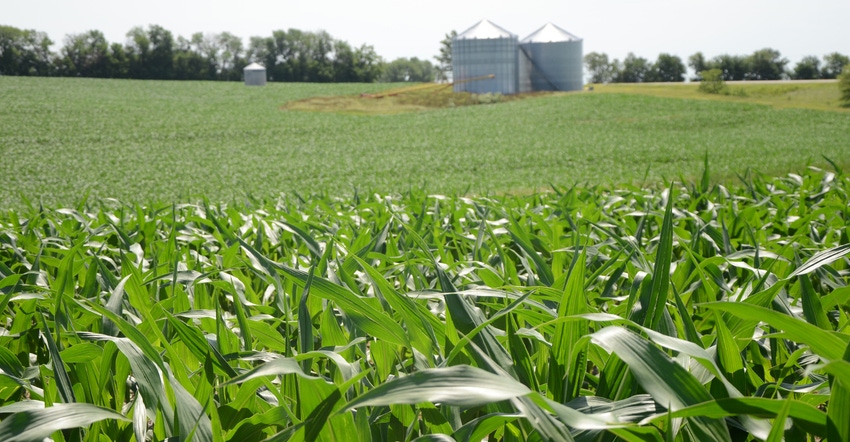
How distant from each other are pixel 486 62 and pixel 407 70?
86866 millimetres

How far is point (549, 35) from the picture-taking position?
157 ft

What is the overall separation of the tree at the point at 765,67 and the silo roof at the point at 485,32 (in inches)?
1890

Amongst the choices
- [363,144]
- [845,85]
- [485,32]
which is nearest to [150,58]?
[485,32]

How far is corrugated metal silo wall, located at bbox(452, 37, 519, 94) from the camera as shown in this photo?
4453 cm

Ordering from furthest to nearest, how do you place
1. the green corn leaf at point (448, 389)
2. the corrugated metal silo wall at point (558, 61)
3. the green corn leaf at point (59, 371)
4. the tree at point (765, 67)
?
the tree at point (765, 67) < the corrugated metal silo wall at point (558, 61) < the green corn leaf at point (59, 371) < the green corn leaf at point (448, 389)

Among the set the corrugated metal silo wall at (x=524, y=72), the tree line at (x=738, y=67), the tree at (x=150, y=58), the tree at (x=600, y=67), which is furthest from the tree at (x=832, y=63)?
the tree at (x=150, y=58)

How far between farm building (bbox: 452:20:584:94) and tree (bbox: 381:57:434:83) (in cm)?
8251

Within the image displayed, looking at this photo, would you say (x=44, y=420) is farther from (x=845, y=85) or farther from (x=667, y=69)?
(x=667, y=69)

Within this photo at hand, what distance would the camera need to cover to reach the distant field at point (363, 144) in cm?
1444

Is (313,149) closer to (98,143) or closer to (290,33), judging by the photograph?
(98,143)

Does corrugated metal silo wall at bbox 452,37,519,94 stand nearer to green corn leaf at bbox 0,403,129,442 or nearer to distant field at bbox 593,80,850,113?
distant field at bbox 593,80,850,113

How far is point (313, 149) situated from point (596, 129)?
419 inches

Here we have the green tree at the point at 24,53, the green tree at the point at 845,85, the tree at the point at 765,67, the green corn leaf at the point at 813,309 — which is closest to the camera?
the green corn leaf at the point at 813,309

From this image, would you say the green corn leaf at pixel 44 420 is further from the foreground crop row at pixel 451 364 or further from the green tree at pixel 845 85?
the green tree at pixel 845 85
